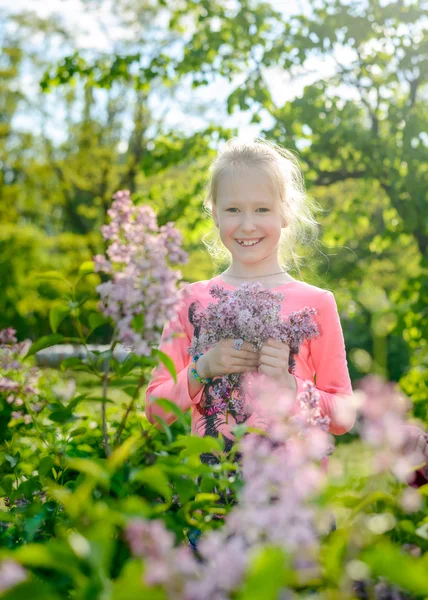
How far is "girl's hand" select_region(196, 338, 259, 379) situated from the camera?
1903 millimetres

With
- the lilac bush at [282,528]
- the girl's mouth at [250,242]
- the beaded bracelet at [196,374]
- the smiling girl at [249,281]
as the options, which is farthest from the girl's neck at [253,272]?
the lilac bush at [282,528]

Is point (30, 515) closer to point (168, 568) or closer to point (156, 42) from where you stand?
point (168, 568)

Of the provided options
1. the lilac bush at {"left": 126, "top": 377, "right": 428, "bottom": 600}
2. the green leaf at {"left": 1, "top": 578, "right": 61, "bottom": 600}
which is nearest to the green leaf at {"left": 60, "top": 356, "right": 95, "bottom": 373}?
the lilac bush at {"left": 126, "top": 377, "right": 428, "bottom": 600}

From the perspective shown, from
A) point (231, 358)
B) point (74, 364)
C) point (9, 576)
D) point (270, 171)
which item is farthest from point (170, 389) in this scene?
point (9, 576)

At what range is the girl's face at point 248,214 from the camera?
8.03 ft

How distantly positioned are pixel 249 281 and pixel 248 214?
0.77 feet

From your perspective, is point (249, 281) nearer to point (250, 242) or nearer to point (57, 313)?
point (250, 242)

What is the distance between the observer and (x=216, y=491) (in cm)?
171

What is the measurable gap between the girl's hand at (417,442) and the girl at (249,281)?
264 mm

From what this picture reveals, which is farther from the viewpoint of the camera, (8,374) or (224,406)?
(8,374)

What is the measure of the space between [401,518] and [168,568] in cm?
58

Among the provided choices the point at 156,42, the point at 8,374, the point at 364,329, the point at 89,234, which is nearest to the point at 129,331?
the point at 8,374

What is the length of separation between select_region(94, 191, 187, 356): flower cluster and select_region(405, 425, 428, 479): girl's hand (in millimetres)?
636

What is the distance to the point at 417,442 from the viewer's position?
1.81 meters
